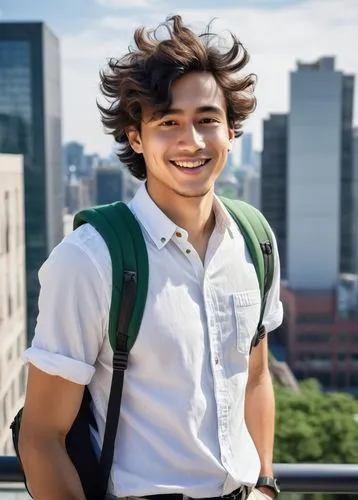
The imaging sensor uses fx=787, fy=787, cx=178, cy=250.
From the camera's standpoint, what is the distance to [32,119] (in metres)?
32.8

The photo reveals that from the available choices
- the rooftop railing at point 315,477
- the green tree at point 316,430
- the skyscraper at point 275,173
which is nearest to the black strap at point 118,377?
the rooftop railing at point 315,477

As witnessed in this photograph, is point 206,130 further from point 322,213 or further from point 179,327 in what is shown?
point 322,213

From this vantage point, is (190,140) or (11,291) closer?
(190,140)

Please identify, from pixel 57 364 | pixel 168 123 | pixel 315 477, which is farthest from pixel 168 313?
pixel 315 477

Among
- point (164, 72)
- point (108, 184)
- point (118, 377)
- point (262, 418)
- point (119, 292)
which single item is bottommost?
point (262, 418)

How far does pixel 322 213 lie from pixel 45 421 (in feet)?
130

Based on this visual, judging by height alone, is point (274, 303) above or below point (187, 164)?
below

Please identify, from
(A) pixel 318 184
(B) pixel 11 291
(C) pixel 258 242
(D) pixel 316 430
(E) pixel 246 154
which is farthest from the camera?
(E) pixel 246 154

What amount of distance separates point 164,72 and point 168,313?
1.02ft

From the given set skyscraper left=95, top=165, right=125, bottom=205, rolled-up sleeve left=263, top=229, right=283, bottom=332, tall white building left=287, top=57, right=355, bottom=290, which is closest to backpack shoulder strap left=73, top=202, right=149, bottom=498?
rolled-up sleeve left=263, top=229, right=283, bottom=332

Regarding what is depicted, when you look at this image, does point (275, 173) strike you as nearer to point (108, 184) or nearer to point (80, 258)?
point (108, 184)

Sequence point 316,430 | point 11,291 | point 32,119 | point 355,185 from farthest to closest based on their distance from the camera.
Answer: point 355,185, point 32,119, point 11,291, point 316,430

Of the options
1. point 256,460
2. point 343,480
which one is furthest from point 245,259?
point 343,480

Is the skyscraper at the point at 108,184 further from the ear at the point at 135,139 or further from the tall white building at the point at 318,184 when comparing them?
the ear at the point at 135,139
